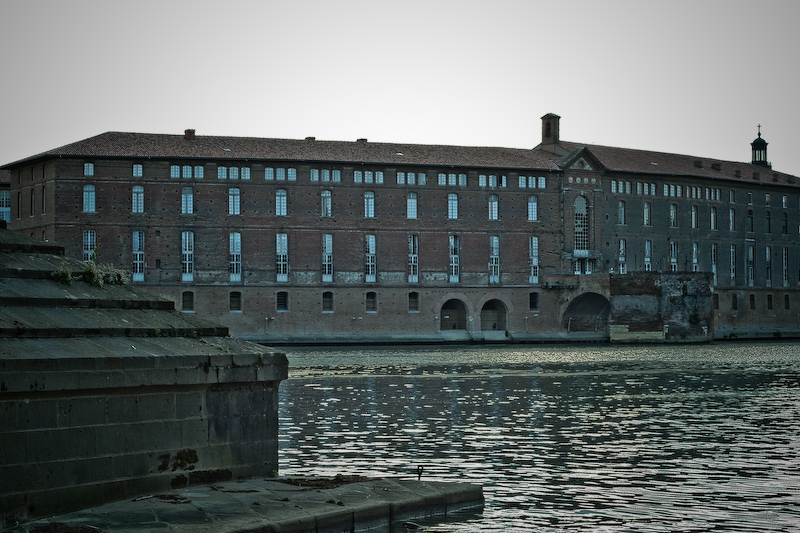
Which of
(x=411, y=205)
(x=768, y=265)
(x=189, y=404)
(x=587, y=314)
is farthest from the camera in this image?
Result: (x=768, y=265)

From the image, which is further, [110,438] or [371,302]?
[371,302]

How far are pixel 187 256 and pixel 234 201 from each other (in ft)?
15.1

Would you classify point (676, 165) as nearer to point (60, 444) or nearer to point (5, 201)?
point (5, 201)

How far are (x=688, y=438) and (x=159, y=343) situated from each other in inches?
435

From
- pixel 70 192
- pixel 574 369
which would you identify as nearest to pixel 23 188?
pixel 70 192

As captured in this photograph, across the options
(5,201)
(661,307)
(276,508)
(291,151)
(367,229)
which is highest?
(291,151)

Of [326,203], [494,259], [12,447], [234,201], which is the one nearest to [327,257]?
[326,203]

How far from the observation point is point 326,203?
7606cm

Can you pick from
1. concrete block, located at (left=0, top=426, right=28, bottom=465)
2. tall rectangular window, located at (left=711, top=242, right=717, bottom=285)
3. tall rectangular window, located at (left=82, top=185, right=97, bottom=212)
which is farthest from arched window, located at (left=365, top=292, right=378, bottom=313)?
concrete block, located at (left=0, top=426, right=28, bottom=465)

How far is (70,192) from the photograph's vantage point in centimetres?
7081

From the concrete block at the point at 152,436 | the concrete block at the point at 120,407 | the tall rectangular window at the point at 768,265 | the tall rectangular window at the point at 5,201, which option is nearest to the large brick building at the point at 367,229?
the tall rectangular window at the point at 5,201

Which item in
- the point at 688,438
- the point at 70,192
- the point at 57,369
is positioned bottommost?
the point at 688,438

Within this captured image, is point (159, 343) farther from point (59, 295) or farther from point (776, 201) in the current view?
point (776, 201)

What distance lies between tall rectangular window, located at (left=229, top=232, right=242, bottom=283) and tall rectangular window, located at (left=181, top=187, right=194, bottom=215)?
10.1 ft
